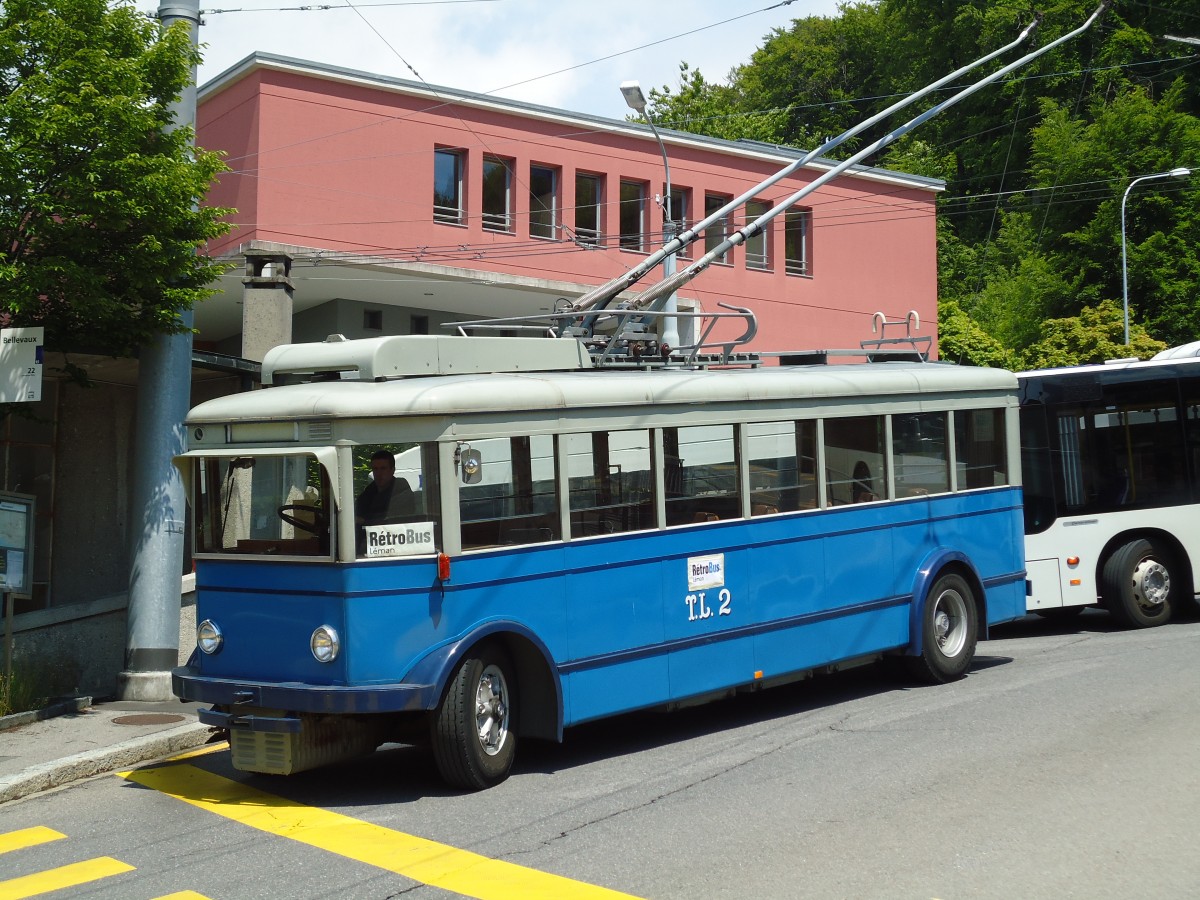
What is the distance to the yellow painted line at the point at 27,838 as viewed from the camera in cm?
777

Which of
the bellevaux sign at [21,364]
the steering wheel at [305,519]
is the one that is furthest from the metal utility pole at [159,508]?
the steering wheel at [305,519]

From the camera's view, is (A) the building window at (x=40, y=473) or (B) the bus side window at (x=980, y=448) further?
(A) the building window at (x=40, y=473)

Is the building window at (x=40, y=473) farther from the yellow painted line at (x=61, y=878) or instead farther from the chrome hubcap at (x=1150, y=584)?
the chrome hubcap at (x=1150, y=584)

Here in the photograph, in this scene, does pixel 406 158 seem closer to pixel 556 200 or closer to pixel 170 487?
pixel 556 200

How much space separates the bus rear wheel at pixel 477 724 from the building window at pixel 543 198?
21.9 m

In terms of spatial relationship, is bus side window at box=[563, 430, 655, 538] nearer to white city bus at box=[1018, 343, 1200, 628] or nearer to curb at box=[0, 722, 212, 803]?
curb at box=[0, 722, 212, 803]

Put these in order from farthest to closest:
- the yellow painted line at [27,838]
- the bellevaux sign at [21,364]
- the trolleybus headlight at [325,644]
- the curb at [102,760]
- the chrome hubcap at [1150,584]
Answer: the chrome hubcap at [1150,584] < the bellevaux sign at [21,364] < the curb at [102,760] < the trolleybus headlight at [325,644] < the yellow painted line at [27,838]

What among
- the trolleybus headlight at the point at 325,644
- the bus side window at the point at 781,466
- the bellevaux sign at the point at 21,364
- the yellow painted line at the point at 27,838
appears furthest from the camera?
the bellevaux sign at the point at 21,364

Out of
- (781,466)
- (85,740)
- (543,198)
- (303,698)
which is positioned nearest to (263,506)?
(303,698)

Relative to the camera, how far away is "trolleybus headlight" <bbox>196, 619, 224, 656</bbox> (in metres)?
8.80

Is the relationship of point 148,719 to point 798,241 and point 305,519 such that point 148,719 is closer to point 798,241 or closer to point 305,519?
point 305,519

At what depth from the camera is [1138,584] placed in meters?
15.0

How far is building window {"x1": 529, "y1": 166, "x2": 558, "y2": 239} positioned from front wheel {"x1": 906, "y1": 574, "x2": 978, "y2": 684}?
62.5 feet

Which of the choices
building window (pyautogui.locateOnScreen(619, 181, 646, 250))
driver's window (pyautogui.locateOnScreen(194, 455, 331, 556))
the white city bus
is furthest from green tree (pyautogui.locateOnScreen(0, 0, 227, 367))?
building window (pyautogui.locateOnScreen(619, 181, 646, 250))
